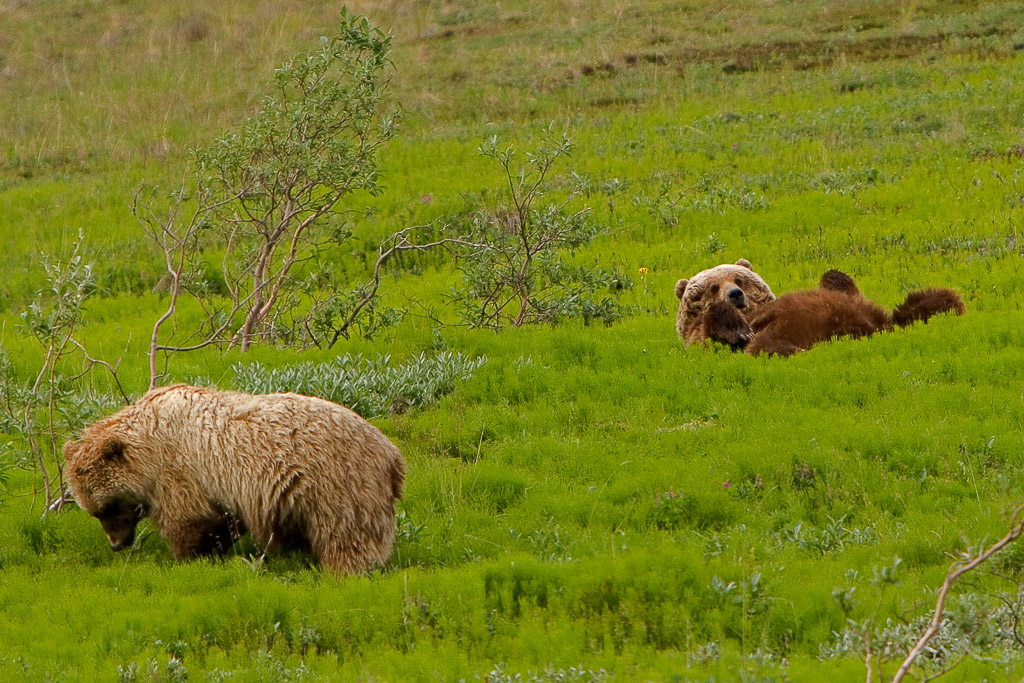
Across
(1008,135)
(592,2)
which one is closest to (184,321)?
(1008,135)

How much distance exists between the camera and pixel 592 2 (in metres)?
37.8

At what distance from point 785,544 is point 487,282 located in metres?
6.51

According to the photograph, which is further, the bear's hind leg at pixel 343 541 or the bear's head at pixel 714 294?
the bear's head at pixel 714 294

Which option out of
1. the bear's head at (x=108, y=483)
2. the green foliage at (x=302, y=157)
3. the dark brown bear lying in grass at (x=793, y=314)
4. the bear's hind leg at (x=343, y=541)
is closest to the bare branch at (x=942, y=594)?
the bear's hind leg at (x=343, y=541)

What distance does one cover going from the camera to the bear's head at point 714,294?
10.6 m

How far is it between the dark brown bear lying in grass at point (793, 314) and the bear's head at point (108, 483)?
5.60 m

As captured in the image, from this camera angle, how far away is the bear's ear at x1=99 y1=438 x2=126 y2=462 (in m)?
6.89

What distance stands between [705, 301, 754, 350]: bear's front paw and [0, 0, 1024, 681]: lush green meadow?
0.26m

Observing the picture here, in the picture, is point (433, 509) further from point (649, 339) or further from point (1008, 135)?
point (1008, 135)

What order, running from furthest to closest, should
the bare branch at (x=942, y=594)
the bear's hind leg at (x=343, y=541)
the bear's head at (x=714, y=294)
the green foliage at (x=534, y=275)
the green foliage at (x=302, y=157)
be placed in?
the green foliage at (x=534, y=275)
the green foliage at (x=302, y=157)
the bear's head at (x=714, y=294)
the bear's hind leg at (x=343, y=541)
the bare branch at (x=942, y=594)

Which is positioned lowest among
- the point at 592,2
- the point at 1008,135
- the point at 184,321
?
the point at 184,321

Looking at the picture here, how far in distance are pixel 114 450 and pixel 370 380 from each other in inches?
126

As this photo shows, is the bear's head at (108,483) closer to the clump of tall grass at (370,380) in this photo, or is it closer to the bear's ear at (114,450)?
the bear's ear at (114,450)

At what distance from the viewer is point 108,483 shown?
6.89 meters
